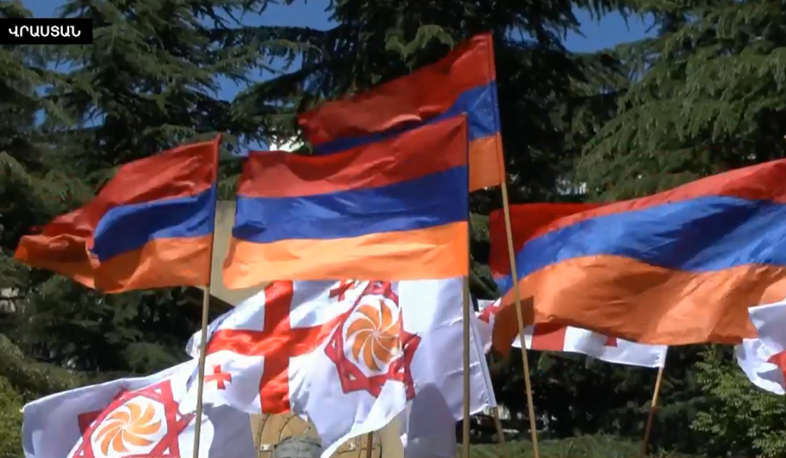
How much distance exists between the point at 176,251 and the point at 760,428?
727 cm

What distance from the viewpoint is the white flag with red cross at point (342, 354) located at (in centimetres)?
920

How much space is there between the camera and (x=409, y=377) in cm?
971

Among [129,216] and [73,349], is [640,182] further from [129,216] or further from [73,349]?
[73,349]

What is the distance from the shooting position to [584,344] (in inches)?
436

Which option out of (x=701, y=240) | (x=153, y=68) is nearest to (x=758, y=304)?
(x=701, y=240)

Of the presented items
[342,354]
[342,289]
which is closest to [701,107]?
[342,289]

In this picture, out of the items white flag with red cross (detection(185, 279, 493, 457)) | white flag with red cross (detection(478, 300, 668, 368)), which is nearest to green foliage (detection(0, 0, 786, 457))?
white flag with red cross (detection(478, 300, 668, 368))

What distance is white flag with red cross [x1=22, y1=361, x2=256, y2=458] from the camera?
10.2 metres

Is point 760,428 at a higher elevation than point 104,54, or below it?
below

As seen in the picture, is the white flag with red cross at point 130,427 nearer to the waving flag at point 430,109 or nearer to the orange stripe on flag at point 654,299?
the waving flag at point 430,109

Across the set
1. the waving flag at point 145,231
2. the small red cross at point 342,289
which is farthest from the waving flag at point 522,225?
the waving flag at point 145,231

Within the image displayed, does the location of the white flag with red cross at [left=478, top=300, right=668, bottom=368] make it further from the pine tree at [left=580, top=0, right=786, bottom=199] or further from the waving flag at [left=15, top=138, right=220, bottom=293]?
the pine tree at [left=580, top=0, right=786, bottom=199]

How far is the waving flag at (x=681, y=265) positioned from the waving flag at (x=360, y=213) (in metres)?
0.94

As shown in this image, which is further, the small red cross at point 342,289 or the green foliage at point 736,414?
the green foliage at point 736,414
